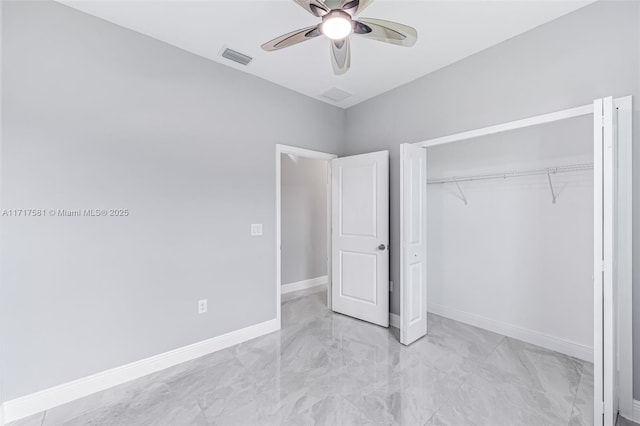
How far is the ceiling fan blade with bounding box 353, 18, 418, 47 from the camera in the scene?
1635 millimetres

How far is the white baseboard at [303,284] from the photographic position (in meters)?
4.72

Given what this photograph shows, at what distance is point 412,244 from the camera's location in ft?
9.63

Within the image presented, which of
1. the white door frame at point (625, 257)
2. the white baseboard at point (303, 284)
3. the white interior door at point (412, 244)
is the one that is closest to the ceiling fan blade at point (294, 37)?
the white interior door at point (412, 244)

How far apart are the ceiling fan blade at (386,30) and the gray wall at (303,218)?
3099mm

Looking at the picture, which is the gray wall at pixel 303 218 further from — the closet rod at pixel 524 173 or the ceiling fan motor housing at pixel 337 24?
the ceiling fan motor housing at pixel 337 24

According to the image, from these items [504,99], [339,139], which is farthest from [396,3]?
[339,139]

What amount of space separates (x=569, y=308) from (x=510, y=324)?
1.82ft

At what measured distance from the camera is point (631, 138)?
1852 millimetres

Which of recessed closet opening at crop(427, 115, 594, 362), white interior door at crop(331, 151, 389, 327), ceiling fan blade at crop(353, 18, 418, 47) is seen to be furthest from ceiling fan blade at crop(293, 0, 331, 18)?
recessed closet opening at crop(427, 115, 594, 362)

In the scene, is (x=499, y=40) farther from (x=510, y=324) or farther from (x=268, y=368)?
(x=268, y=368)

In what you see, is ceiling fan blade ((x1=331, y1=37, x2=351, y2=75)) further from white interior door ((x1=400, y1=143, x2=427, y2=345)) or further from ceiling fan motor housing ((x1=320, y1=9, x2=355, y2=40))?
white interior door ((x1=400, y1=143, x2=427, y2=345))

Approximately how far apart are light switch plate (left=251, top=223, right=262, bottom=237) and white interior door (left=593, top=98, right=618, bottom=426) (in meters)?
2.70

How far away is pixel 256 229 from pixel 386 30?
2.18 meters

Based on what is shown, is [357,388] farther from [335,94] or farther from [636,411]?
[335,94]
